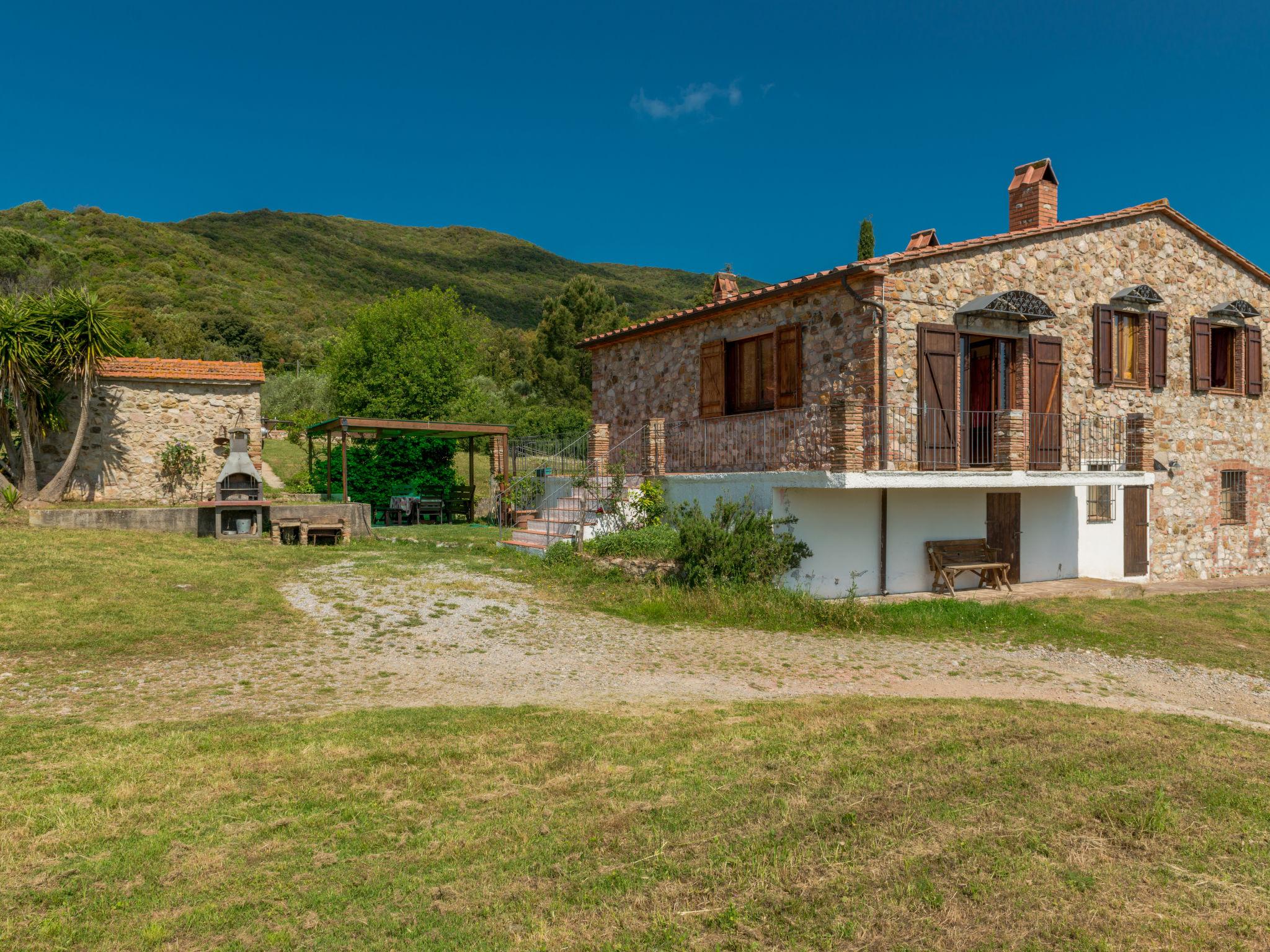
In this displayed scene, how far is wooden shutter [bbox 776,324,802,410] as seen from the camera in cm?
1408

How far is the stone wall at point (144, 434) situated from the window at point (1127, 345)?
17958 millimetres

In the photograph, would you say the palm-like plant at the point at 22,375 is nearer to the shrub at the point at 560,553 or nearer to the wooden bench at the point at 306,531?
the wooden bench at the point at 306,531

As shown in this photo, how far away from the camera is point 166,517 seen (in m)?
15.8

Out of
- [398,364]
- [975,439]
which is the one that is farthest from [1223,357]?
[398,364]

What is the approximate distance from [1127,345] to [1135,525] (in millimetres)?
3439

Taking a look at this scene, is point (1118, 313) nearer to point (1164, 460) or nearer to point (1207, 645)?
point (1164, 460)

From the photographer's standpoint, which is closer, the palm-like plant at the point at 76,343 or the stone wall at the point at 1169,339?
the stone wall at the point at 1169,339

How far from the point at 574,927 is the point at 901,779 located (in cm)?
244

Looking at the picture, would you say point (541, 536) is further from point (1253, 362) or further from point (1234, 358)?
point (1253, 362)

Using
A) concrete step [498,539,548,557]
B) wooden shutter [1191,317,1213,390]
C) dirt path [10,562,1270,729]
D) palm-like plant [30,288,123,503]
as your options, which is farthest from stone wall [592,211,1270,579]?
palm-like plant [30,288,123,503]

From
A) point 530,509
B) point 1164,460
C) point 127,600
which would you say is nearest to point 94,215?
point 530,509

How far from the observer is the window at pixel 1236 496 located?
57.6 ft

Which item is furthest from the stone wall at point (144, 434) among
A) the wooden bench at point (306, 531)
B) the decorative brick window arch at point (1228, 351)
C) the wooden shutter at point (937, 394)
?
the decorative brick window arch at point (1228, 351)

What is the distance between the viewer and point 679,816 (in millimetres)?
4379
